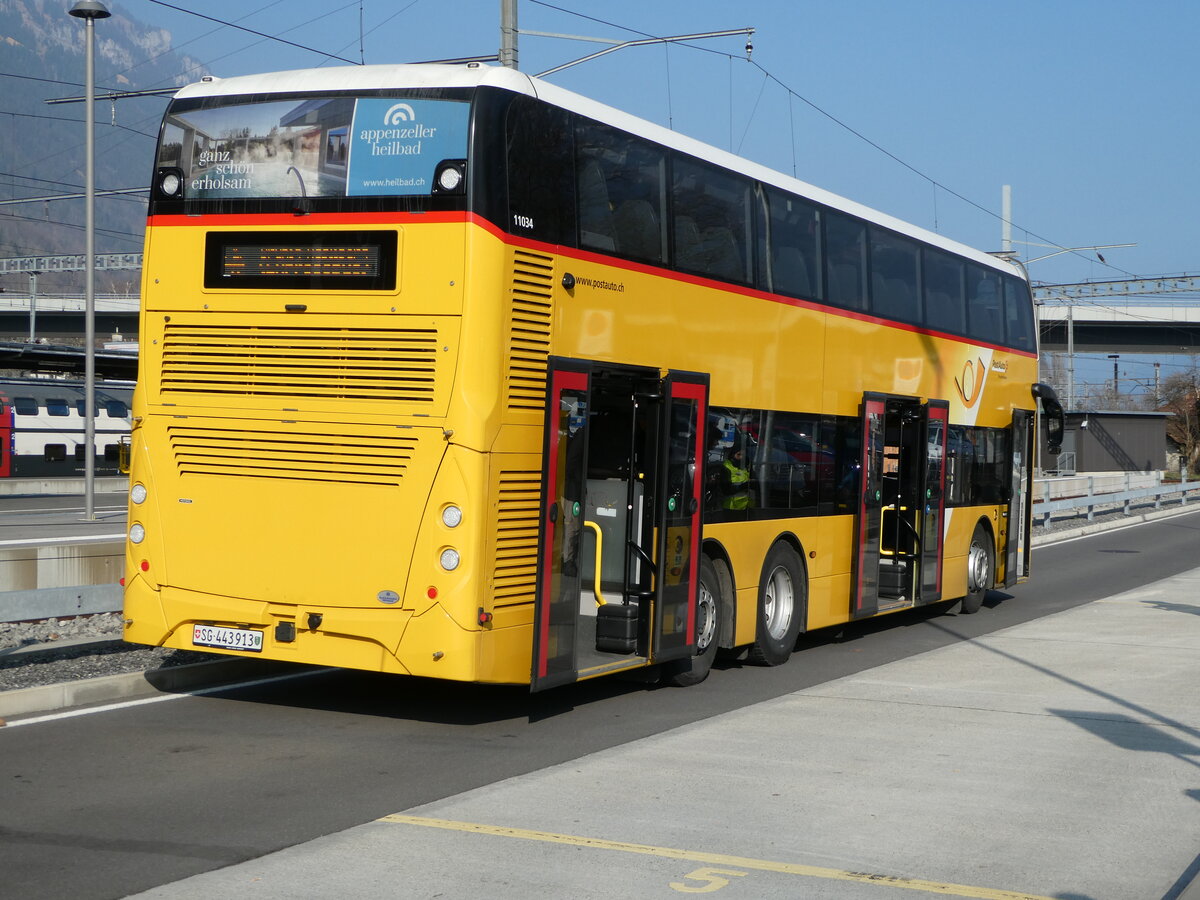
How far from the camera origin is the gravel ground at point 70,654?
10.7m

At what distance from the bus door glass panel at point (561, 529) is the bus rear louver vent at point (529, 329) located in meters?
0.11

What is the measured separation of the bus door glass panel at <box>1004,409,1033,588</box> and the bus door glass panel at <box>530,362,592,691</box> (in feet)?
35.1

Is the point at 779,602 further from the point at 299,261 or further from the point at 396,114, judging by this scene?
the point at 396,114

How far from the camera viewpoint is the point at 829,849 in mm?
6641

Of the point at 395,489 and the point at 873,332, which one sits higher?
the point at 873,332

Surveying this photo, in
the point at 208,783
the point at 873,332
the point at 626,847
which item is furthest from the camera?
the point at 873,332

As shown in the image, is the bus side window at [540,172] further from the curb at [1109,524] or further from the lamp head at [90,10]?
the curb at [1109,524]

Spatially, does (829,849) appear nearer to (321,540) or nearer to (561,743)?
(561,743)

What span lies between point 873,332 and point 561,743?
22.5ft

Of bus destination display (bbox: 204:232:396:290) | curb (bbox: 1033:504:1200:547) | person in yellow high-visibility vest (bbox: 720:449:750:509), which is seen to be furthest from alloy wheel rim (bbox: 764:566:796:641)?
curb (bbox: 1033:504:1200:547)

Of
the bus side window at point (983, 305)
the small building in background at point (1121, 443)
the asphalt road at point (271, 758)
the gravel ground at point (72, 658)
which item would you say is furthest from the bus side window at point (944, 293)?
the small building in background at point (1121, 443)

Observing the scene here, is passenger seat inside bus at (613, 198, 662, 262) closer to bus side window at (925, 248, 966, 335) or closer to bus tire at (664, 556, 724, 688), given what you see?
bus tire at (664, 556, 724, 688)

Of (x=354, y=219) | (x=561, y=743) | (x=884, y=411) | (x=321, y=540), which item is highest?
(x=354, y=219)

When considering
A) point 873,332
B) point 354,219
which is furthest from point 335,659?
point 873,332
